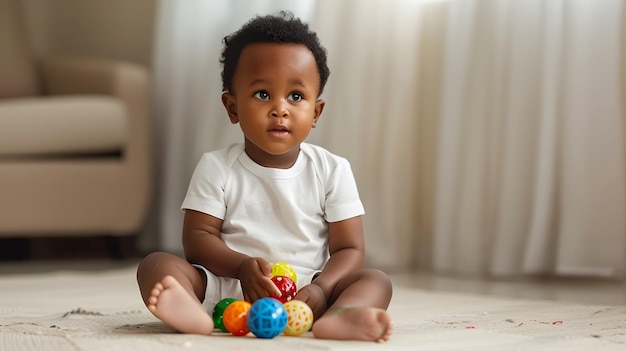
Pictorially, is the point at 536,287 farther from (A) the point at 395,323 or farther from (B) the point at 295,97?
(B) the point at 295,97

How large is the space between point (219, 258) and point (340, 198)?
0.19m

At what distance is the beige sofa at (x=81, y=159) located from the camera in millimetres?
2402

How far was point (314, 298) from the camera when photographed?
3.54ft

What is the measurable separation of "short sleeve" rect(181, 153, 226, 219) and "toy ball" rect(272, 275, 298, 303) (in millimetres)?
150

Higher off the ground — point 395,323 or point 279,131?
point 279,131

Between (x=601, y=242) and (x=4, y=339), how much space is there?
1.32 meters

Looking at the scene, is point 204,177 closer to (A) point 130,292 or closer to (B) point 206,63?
(A) point 130,292

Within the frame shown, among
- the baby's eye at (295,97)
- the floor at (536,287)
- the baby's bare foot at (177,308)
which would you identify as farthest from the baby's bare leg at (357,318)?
the floor at (536,287)

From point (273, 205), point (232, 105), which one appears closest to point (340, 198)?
point (273, 205)

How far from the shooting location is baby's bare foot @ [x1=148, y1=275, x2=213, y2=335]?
3.21ft

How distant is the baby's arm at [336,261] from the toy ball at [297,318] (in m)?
0.04

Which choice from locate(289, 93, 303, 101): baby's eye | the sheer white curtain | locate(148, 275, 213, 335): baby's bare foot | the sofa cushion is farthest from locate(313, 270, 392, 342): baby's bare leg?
the sofa cushion

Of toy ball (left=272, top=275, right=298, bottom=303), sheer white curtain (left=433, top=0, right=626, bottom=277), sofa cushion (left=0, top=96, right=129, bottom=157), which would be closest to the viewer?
toy ball (left=272, top=275, right=298, bottom=303)

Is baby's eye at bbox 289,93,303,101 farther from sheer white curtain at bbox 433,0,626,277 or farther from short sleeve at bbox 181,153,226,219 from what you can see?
sheer white curtain at bbox 433,0,626,277
